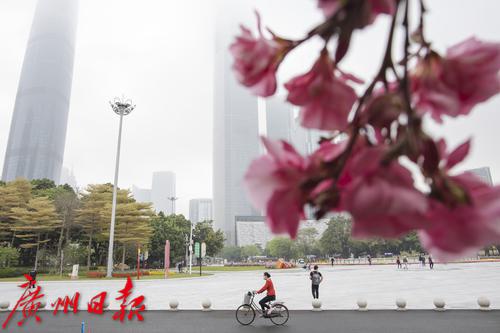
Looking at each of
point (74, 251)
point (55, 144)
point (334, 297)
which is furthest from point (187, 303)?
point (55, 144)

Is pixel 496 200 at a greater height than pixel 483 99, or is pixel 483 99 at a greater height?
pixel 483 99

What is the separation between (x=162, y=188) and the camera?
170m

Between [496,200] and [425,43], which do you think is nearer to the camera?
[496,200]

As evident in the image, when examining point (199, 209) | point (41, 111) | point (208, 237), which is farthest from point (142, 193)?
point (208, 237)

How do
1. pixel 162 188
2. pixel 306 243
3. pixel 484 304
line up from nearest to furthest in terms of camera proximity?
1. pixel 484 304
2. pixel 306 243
3. pixel 162 188

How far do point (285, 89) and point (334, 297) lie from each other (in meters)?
15.1

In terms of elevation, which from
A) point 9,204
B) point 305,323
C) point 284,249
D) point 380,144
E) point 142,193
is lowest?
point 305,323

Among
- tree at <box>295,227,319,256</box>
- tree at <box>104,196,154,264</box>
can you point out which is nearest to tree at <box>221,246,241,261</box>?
tree at <box>295,227,319,256</box>

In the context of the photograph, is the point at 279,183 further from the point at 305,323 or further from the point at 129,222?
the point at 129,222

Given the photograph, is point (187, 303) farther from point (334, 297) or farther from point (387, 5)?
point (387, 5)

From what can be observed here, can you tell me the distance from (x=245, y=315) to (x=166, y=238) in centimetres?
4011

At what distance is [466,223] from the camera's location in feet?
1.15

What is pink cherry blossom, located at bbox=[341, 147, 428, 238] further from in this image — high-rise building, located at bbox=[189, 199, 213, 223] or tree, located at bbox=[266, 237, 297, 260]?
high-rise building, located at bbox=[189, 199, 213, 223]

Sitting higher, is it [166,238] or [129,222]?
[129,222]
